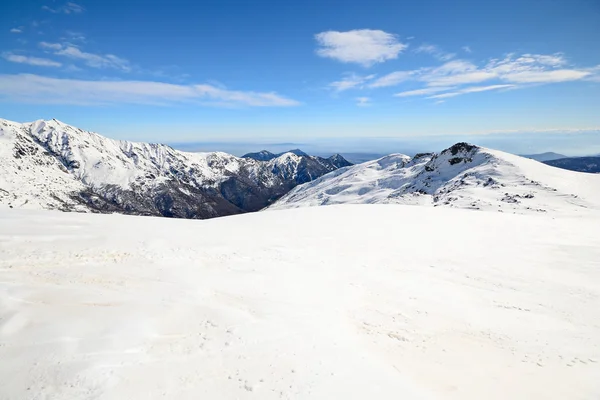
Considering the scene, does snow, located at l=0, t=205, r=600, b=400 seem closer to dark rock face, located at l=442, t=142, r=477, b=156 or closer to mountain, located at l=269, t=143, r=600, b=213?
mountain, located at l=269, t=143, r=600, b=213

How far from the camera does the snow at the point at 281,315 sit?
10.6 metres

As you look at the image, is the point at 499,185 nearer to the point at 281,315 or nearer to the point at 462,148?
the point at 462,148

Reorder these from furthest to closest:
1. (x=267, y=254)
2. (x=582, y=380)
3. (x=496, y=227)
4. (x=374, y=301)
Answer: (x=496, y=227) → (x=267, y=254) → (x=374, y=301) → (x=582, y=380)

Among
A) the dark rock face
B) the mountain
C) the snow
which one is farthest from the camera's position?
the dark rock face

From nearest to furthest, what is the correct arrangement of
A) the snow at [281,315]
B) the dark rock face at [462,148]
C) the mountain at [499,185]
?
the snow at [281,315], the mountain at [499,185], the dark rock face at [462,148]

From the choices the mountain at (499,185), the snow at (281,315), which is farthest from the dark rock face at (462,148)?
Result: the snow at (281,315)

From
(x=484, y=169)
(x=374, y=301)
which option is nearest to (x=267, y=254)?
(x=374, y=301)

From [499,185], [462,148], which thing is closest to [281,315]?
[499,185]

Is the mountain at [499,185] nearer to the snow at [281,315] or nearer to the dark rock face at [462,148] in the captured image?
the dark rock face at [462,148]

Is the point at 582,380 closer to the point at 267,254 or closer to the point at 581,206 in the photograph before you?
the point at 267,254

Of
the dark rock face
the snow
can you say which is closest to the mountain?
the dark rock face

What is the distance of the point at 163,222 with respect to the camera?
31000 millimetres

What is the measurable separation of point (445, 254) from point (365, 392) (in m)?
19.7

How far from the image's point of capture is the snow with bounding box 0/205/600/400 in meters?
10.6
